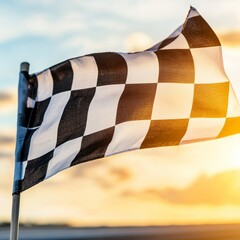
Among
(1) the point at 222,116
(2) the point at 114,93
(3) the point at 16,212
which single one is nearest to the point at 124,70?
(2) the point at 114,93

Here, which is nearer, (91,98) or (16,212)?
(16,212)

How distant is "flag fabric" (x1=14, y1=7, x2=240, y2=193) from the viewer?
289cm

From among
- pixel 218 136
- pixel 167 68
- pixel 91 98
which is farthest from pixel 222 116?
pixel 91 98

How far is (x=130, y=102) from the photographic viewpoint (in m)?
3.12

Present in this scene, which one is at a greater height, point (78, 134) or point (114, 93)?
point (114, 93)

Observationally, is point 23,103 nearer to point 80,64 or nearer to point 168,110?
point 80,64

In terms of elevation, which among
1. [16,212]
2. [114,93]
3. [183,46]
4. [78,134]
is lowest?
[16,212]

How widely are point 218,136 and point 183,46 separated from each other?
0.48 metres

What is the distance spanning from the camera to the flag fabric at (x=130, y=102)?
289 centimetres

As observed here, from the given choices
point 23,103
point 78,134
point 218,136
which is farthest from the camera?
point 218,136

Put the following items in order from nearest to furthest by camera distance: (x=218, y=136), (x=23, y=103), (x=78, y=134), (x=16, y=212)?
(x=16, y=212) < (x=23, y=103) < (x=78, y=134) < (x=218, y=136)

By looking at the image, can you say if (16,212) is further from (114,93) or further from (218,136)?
(218,136)

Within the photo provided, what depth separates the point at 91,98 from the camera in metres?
3.02

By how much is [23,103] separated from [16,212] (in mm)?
486
